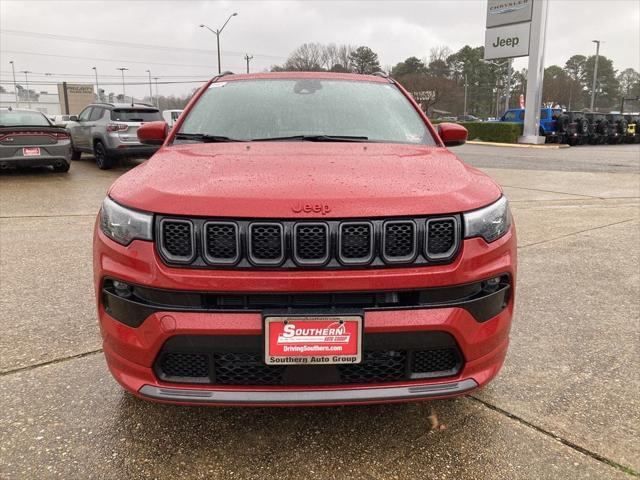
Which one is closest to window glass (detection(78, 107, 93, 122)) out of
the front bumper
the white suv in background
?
the white suv in background

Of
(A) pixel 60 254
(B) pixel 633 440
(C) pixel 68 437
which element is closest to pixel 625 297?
(B) pixel 633 440

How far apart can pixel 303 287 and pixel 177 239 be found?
500 millimetres

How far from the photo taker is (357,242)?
186 centimetres

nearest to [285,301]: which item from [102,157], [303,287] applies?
[303,287]

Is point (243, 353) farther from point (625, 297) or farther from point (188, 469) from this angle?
point (625, 297)

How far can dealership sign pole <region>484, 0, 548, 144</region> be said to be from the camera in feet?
79.0

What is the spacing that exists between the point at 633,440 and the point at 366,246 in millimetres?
1525

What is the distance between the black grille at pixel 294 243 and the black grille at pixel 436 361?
367mm

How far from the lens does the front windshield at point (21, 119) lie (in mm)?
10484

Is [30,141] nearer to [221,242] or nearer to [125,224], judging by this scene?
[125,224]

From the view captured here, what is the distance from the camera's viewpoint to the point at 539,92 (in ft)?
80.0

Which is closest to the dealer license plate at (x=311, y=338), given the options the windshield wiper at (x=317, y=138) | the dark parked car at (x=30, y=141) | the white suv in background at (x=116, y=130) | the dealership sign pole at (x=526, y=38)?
the windshield wiper at (x=317, y=138)

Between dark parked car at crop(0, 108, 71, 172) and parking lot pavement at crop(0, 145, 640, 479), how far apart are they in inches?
279

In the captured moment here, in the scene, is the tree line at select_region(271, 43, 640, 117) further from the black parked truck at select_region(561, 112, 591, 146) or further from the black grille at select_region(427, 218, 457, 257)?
the black grille at select_region(427, 218, 457, 257)
